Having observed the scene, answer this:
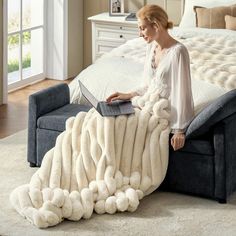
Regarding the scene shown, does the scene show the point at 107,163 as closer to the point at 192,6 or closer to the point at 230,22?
the point at 230,22

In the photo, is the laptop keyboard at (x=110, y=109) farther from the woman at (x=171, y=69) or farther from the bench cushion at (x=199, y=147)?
the bench cushion at (x=199, y=147)

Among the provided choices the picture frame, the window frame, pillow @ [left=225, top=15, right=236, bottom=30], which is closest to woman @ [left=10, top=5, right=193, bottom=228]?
pillow @ [left=225, top=15, right=236, bottom=30]

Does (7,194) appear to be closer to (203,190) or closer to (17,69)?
(203,190)

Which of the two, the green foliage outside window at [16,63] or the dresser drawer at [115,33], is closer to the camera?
the green foliage outside window at [16,63]

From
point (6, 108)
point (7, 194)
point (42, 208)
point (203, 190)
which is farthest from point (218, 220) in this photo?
point (6, 108)

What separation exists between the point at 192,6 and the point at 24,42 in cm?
168

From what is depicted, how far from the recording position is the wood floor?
6.17 m

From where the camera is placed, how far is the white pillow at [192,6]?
683cm

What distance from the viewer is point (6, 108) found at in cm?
680

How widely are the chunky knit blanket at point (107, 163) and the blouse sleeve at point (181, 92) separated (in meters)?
0.07

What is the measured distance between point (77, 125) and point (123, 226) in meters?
0.81

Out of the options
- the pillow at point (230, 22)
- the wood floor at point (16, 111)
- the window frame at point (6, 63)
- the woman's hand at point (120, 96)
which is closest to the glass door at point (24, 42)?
the window frame at point (6, 63)

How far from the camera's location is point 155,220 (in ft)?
14.1

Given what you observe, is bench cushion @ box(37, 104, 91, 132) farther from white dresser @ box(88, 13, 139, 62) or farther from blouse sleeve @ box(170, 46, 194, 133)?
white dresser @ box(88, 13, 139, 62)
